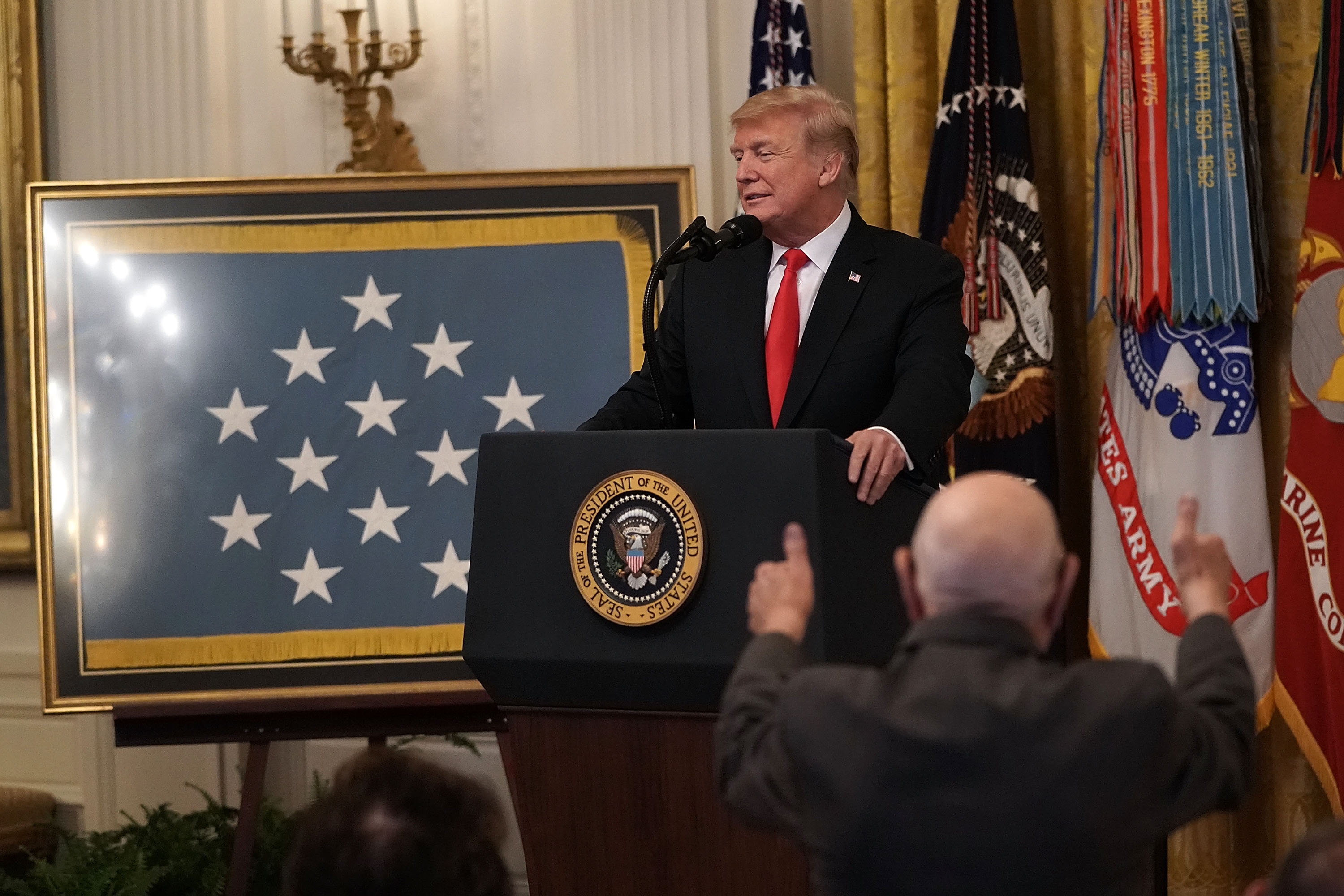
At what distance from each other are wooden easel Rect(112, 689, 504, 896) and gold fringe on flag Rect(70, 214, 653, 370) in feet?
3.53

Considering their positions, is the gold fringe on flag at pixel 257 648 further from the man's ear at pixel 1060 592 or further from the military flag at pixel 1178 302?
the man's ear at pixel 1060 592

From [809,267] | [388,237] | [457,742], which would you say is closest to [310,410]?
[388,237]

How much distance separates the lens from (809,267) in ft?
9.23

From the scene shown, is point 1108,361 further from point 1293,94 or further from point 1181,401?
point 1293,94

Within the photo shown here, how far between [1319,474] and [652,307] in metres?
1.95

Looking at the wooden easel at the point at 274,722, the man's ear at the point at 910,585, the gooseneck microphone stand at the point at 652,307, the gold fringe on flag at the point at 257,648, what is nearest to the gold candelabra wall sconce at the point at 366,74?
the gold fringe on flag at the point at 257,648

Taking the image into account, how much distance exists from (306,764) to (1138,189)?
3.39m

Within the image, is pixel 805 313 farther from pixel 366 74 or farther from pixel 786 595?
pixel 366 74

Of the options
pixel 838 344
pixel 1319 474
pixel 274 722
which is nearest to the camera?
pixel 838 344

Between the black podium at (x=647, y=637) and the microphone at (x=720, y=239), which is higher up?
the microphone at (x=720, y=239)

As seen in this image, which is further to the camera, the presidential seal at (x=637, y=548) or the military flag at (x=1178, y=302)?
the military flag at (x=1178, y=302)

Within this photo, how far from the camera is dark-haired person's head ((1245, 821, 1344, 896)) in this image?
120 cm

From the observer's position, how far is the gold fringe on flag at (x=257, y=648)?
399cm

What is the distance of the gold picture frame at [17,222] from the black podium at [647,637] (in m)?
3.61
